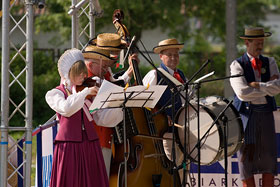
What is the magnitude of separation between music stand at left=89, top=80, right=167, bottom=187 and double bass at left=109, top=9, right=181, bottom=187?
0.28m

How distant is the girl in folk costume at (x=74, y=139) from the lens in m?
5.60

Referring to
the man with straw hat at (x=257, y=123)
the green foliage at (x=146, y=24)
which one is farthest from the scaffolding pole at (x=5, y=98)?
the green foliage at (x=146, y=24)

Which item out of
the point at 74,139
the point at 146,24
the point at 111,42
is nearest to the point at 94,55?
the point at 111,42

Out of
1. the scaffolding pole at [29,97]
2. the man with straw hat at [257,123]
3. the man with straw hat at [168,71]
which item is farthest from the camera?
the man with straw hat at [257,123]

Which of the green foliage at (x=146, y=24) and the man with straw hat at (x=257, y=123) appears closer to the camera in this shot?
the man with straw hat at (x=257, y=123)

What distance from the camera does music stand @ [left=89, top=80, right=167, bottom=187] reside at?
5383 millimetres

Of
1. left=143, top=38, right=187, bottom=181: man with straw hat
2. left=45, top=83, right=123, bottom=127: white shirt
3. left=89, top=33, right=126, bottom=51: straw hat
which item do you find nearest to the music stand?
left=45, top=83, right=123, bottom=127: white shirt

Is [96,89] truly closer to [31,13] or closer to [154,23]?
[31,13]

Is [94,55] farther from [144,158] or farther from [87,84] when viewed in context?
[144,158]

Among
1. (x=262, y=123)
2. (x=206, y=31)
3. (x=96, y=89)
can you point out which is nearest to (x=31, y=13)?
(x=96, y=89)

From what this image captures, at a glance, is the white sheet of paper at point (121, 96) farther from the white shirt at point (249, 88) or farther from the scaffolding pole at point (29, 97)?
the white shirt at point (249, 88)

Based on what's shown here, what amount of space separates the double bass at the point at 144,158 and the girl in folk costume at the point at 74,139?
0.41 metres

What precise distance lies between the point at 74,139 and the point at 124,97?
0.61 metres

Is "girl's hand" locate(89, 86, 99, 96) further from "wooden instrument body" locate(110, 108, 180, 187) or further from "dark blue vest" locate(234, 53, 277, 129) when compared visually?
"dark blue vest" locate(234, 53, 277, 129)
